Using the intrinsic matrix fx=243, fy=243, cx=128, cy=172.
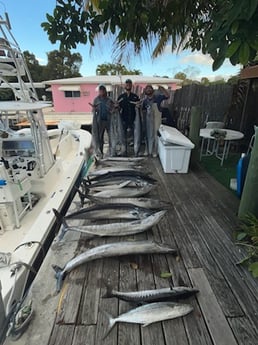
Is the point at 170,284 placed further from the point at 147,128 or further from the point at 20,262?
the point at 147,128

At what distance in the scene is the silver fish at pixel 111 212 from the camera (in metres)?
2.38

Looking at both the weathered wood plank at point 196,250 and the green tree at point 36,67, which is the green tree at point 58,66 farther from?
the weathered wood plank at point 196,250

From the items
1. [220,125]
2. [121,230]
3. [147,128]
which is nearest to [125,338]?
[121,230]

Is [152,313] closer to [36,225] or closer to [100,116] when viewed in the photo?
[36,225]

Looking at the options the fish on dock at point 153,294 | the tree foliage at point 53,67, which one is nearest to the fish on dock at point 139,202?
the fish on dock at point 153,294

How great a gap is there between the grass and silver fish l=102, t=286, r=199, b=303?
8.27 ft

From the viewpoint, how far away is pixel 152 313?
1420 millimetres

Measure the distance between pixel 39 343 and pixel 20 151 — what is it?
10.6ft

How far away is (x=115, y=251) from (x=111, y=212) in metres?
0.57

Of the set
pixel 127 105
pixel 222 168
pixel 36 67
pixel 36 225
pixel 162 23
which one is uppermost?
pixel 36 67

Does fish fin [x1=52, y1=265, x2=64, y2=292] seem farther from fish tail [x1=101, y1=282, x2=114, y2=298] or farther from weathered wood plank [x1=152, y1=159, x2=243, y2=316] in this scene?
weathered wood plank [x1=152, y1=159, x2=243, y2=316]

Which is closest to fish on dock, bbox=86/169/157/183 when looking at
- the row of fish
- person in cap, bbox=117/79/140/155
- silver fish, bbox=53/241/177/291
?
the row of fish

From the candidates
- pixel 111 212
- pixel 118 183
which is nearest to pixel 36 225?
pixel 111 212

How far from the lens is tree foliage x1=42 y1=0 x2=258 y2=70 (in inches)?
46.0
